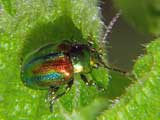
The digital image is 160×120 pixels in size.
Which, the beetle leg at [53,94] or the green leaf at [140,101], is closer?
the green leaf at [140,101]

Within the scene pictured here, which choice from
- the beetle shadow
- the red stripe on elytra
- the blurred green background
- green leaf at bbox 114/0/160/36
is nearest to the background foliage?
the beetle shadow

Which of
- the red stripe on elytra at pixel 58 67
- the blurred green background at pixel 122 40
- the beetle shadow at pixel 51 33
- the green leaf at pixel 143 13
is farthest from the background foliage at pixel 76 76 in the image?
the green leaf at pixel 143 13

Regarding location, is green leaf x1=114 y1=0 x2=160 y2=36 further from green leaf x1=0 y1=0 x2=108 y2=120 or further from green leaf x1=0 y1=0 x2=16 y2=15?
green leaf x1=0 y1=0 x2=16 y2=15

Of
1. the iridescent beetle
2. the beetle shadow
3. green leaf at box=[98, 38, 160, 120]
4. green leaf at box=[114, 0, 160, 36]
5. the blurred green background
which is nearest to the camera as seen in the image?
green leaf at box=[98, 38, 160, 120]

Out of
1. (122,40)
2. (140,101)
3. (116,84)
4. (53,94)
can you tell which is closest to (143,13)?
(122,40)

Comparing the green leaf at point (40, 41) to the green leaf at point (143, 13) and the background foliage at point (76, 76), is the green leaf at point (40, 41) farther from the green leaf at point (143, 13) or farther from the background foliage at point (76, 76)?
the green leaf at point (143, 13)

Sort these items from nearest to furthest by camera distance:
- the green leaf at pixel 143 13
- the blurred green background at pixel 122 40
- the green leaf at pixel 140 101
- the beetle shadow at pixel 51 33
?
the green leaf at pixel 140 101
the beetle shadow at pixel 51 33
the blurred green background at pixel 122 40
the green leaf at pixel 143 13

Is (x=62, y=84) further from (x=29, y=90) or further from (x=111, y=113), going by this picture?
(x=111, y=113)
